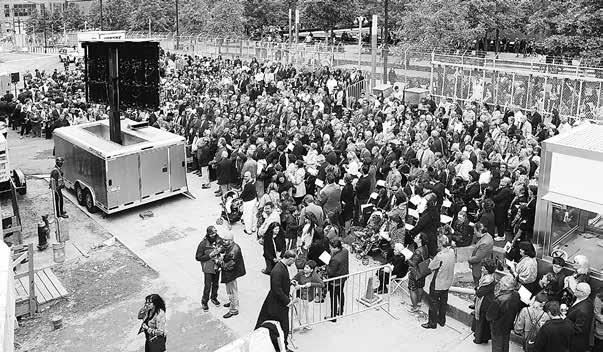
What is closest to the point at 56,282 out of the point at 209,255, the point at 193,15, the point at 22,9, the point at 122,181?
the point at 209,255

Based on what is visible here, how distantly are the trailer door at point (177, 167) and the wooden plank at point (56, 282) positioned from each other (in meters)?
4.68

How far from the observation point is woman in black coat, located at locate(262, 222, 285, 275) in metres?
11.7

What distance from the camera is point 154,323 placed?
864 centimetres

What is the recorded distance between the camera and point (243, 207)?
1495cm

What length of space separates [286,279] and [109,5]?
275 ft

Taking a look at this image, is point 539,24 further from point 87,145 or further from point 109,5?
point 109,5

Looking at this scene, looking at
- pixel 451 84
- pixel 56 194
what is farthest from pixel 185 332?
pixel 451 84

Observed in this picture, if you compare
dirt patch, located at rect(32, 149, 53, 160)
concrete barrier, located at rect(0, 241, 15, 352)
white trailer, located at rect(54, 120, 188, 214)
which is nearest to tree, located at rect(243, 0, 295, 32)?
dirt patch, located at rect(32, 149, 53, 160)

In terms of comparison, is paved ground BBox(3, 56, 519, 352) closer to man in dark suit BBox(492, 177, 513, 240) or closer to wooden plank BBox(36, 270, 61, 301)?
wooden plank BBox(36, 270, 61, 301)

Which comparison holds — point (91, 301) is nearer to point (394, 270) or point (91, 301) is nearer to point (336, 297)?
point (336, 297)

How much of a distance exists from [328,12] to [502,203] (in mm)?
45803

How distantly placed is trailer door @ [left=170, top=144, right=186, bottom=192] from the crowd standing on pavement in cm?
104

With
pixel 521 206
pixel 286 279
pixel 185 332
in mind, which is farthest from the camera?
pixel 521 206

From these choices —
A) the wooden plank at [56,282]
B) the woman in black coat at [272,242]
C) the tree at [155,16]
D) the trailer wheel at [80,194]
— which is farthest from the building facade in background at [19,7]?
the woman in black coat at [272,242]
